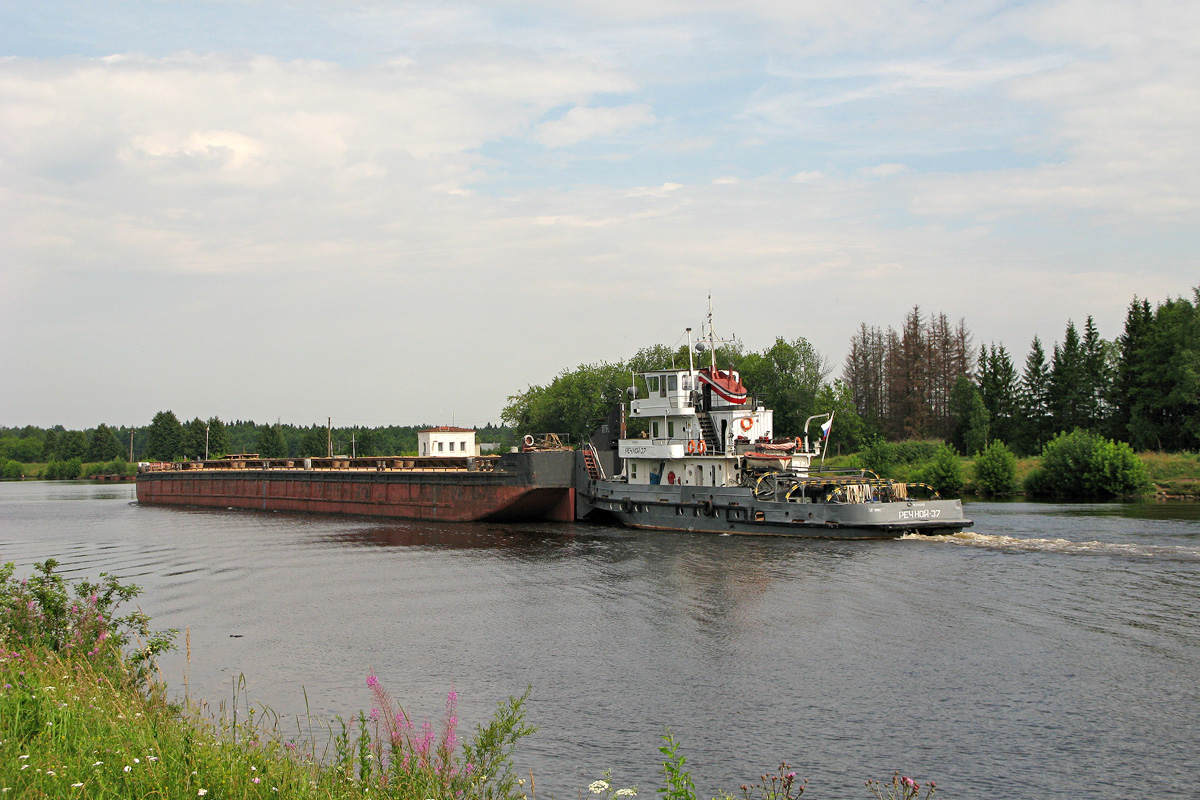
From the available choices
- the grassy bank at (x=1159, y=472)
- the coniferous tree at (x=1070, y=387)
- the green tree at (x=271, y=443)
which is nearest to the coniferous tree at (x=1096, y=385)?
the coniferous tree at (x=1070, y=387)

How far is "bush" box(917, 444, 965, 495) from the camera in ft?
186

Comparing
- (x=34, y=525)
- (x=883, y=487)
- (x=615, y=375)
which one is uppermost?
(x=615, y=375)

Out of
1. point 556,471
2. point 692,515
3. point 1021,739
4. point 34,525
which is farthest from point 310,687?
point 34,525

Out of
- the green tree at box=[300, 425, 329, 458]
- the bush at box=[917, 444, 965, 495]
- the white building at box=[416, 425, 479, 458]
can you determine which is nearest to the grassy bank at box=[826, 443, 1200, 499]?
the bush at box=[917, 444, 965, 495]

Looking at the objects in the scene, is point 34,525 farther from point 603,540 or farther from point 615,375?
point 615,375

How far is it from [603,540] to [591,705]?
65.8ft

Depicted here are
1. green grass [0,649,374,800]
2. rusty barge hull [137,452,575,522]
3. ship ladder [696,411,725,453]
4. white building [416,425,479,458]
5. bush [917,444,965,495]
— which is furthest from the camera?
white building [416,425,479,458]

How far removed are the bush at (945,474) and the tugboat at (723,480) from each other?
23.2 metres

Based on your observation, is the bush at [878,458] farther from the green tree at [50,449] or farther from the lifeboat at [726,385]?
the green tree at [50,449]

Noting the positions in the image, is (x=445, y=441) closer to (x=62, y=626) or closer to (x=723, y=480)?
(x=723, y=480)

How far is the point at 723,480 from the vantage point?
35906 mm

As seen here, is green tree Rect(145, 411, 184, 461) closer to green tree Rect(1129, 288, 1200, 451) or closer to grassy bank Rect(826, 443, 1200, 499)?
grassy bank Rect(826, 443, 1200, 499)

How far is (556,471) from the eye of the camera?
4088 cm

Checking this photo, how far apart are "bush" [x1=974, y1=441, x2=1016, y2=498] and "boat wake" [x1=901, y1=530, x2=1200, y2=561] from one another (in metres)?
26.4
